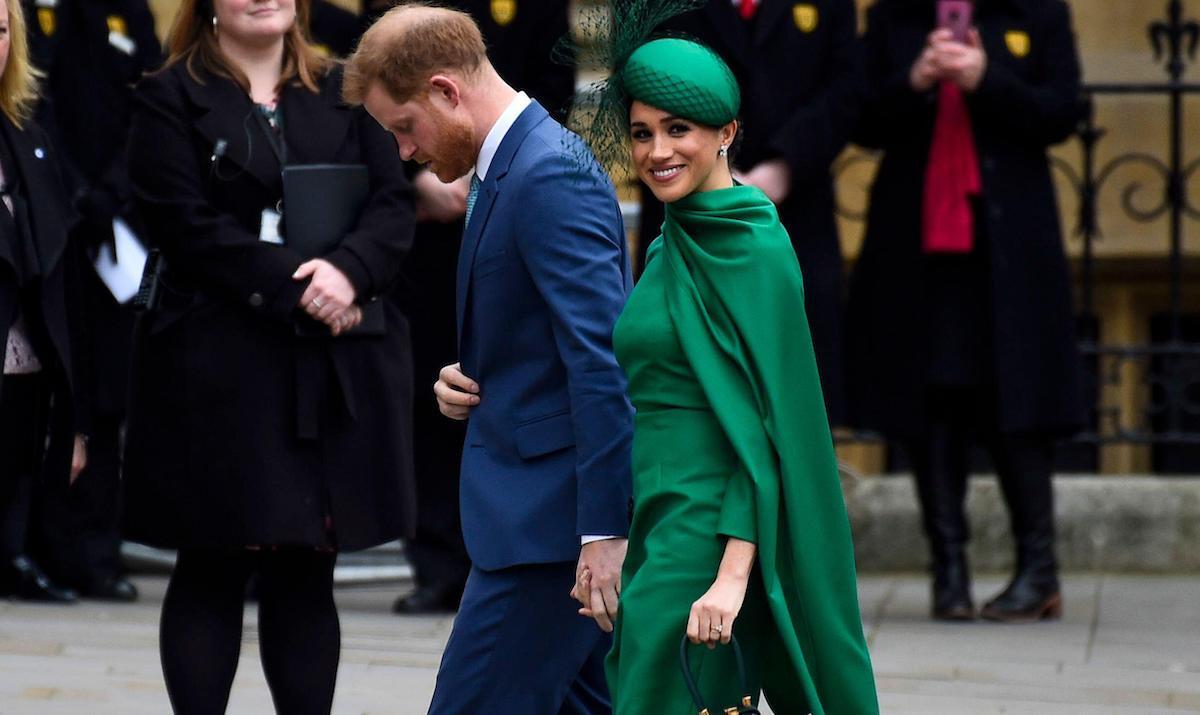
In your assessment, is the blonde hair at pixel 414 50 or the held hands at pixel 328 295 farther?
the held hands at pixel 328 295

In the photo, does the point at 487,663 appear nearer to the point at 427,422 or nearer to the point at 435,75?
the point at 435,75

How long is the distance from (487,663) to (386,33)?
3.64 ft

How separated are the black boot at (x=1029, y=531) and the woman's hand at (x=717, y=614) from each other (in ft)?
12.0

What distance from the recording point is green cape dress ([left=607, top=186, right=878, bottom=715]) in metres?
3.50

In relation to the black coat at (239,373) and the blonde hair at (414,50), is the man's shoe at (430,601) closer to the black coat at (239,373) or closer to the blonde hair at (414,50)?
the black coat at (239,373)

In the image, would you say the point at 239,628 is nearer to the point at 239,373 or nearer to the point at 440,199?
the point at 239,373

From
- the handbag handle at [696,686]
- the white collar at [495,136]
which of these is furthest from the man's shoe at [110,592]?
the handbag handle at [696,686]

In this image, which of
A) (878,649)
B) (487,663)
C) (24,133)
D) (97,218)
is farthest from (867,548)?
(487,663)

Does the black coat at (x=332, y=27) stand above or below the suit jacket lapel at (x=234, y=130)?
below

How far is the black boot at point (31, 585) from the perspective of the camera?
7262 millimetres

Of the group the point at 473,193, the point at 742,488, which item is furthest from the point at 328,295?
the point at 742,488

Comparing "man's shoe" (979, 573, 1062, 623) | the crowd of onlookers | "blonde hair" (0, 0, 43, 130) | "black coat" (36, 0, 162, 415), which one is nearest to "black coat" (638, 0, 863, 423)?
the crowd of onlookers

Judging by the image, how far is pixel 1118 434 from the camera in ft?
26.4

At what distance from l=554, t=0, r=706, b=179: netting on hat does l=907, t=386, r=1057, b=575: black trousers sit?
3472 mm
